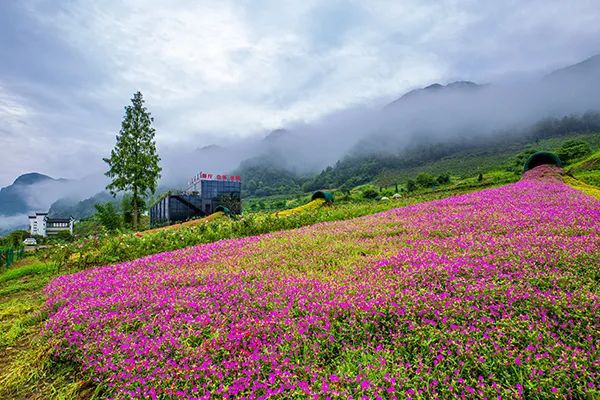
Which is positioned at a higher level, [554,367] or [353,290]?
[353,290]

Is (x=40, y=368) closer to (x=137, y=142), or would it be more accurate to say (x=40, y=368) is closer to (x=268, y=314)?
(x=268, y=314)

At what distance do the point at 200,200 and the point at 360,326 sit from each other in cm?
7758

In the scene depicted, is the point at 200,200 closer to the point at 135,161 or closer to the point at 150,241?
the point at 135,161

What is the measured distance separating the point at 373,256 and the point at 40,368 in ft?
17.7

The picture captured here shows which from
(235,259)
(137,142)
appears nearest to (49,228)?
(137,142)

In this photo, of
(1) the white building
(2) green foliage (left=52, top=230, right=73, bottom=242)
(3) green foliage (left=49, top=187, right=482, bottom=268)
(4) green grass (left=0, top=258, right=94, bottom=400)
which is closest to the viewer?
(4) green grass (left=0, top=258, right=94, bottom=400)

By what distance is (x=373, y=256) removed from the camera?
20.3 ft

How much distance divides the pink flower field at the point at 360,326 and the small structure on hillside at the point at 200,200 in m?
63.2

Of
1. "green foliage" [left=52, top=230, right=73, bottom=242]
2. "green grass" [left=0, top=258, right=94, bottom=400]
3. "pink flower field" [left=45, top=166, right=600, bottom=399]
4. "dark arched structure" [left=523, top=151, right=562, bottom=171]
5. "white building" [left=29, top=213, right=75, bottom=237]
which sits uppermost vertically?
"dark arched structure" [left=523, top=151, right=562, bottom=171]

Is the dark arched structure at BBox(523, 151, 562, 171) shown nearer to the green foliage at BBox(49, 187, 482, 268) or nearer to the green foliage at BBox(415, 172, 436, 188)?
the green foliage at BBox(415, 172, 436, 188)

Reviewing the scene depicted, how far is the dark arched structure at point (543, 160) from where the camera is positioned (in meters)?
30.0

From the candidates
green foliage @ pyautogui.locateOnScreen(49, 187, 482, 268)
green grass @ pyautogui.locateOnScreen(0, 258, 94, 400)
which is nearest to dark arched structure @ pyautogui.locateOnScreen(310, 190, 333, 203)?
green foliage @ pyautogui.locateOnScreen(49, 187, 482, 268)

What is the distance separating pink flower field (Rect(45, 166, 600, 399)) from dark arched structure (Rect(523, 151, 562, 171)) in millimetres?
30823

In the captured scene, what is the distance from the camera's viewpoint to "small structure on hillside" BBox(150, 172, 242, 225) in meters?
A: 68.2
